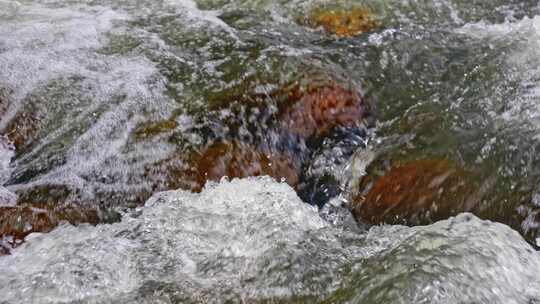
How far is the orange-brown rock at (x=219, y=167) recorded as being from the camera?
133 inches

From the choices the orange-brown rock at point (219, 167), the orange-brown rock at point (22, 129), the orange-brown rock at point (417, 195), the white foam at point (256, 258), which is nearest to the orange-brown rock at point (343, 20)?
the orange-brown rock at point (219, 167)

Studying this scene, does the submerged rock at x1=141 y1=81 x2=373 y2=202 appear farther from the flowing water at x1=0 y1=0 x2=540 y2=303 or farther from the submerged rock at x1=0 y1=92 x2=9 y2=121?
the submerged rock at x1=0 y1=92 x2=9 y2=121

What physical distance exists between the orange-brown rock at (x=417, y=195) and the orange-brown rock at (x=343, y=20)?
1.55m

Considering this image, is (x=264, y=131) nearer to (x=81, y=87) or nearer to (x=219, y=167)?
(x=219, y=167)

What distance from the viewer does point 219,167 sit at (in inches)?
134

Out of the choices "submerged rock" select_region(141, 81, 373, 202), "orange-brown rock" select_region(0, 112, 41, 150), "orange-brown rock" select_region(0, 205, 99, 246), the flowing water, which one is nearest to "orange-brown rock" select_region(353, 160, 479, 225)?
the flowing water

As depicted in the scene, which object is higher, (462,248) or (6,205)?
(462,248)

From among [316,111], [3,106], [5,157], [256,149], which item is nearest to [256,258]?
[256,149]

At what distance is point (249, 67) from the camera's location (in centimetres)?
386

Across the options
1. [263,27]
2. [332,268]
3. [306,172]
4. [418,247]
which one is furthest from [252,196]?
[263,27]

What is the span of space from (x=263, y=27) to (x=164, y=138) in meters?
1.38

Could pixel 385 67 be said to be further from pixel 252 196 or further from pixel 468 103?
pixel 252 196

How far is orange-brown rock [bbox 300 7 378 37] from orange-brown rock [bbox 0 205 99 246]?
2.16m

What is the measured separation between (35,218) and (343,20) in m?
2.51
